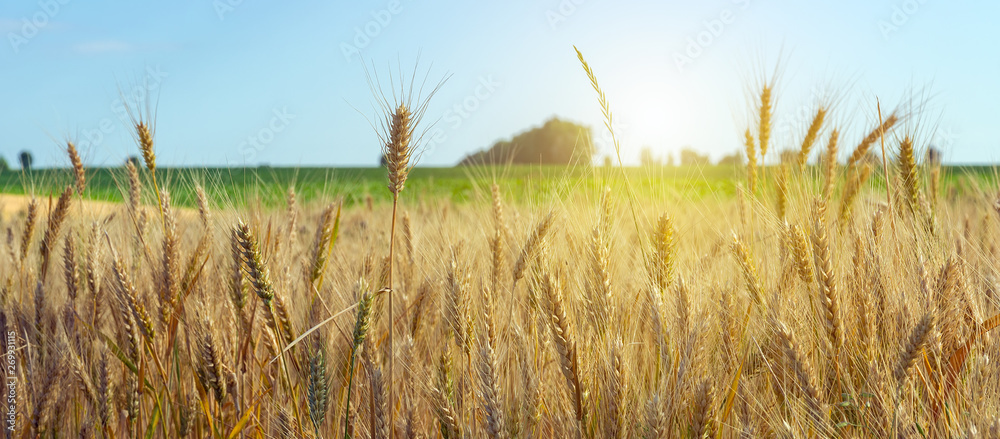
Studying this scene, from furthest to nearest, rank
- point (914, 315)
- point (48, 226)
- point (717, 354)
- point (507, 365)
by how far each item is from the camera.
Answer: point (48, 226)
point (507, 365)
point (717, 354)
point (914, 315)

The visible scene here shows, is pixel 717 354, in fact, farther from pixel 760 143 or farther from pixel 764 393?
pixel 760 143

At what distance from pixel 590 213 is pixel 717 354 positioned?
0.60 metres

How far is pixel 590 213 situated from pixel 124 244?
2.32 metres

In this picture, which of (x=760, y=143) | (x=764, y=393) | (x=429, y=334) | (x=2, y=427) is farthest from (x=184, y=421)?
(x=760, y=143)

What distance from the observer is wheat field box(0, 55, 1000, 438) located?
138 cm

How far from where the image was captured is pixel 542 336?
74.5 inches

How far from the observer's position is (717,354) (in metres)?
1.69

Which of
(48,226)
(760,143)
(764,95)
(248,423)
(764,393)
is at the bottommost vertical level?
(248,423)

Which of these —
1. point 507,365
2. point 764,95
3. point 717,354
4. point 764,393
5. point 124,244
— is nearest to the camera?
point 717,354

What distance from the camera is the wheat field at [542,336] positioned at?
4.52 ft

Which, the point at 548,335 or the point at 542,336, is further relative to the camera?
the point at 542,336

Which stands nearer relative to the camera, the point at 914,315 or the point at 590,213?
the point at 914,315

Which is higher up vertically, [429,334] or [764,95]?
[764,95]

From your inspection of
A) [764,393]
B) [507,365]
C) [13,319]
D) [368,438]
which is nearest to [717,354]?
Answer: [764,393]
